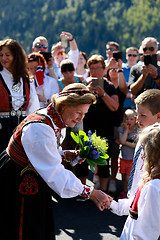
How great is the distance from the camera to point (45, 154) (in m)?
2.82

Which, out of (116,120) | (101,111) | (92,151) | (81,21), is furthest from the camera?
(81,21)

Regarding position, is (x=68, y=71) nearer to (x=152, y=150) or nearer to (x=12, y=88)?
(x=12, y=88)

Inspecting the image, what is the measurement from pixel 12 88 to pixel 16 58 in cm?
37

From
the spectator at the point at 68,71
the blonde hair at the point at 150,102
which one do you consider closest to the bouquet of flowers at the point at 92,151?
the blonde hair at the point at 150,102

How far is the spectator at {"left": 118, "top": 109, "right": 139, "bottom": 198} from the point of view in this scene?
5.94m

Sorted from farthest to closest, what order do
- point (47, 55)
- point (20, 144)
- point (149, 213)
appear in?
1. point (47, 55)
2. point (20, 144)
3. point (149, 213)

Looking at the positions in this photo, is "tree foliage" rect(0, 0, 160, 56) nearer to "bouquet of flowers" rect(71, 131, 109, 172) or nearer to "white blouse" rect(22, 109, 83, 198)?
"bouquet of flowers" rect(71, 131, 109, 172)

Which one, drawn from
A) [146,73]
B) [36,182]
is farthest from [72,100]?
[146,73]

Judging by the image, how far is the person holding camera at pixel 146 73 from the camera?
569 cm

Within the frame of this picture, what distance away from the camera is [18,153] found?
9.77ft

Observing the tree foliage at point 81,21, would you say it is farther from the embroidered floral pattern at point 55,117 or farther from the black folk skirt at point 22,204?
the black folk skirt at point 22,204

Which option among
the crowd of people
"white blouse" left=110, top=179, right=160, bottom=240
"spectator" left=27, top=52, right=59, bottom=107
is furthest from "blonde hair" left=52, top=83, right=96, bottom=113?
"spectator" left=27, top=52, right=59, bottom=107

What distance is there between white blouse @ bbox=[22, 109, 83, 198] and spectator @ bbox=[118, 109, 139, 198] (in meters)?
3.15

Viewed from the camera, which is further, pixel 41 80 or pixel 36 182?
pixel 41 80
